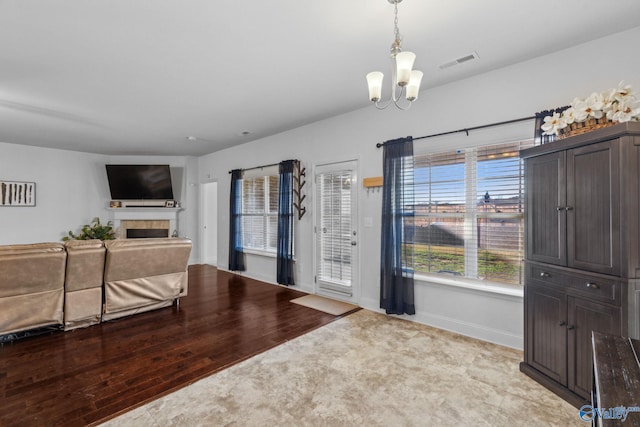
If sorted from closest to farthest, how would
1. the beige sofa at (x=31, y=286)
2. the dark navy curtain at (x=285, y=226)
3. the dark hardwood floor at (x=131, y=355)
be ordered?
1. the dark hardwood floor at (x=131, y=355)
2. the beige sofa at (x=31, y=286)
3. the dark navy curtain at (x=285, y=226)

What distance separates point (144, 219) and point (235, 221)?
2.77m

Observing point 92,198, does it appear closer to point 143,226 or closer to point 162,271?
point 143,226

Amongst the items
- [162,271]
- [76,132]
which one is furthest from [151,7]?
[76,132]

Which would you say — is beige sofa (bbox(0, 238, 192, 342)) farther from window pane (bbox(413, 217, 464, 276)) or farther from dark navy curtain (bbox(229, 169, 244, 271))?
window pane (bbox(413, 217, 464, 276))

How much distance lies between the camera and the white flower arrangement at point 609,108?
75.9 inches

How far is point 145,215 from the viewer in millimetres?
7434

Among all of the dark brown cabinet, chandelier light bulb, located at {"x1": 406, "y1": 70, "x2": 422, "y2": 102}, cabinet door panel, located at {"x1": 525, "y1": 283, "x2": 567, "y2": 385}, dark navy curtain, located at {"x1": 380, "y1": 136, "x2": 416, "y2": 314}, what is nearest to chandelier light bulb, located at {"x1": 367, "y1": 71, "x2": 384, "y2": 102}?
chandelier light bulb, located at {"x1": 406, "y1": 70, "x2": 422, "y2": 102}

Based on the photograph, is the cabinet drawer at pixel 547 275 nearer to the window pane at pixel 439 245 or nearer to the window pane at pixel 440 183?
the window pane at pixel 439 245

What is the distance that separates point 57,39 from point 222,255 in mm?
4999

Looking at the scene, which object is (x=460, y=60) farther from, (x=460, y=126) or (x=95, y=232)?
(x=95, y=232)

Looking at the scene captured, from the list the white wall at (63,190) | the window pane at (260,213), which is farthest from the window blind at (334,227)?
the white wall at (63,190)

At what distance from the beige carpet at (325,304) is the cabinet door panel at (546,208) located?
7.48 ft

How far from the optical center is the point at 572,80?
265cm

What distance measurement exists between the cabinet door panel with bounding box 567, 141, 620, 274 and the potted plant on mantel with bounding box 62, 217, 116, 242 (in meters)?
8.39
